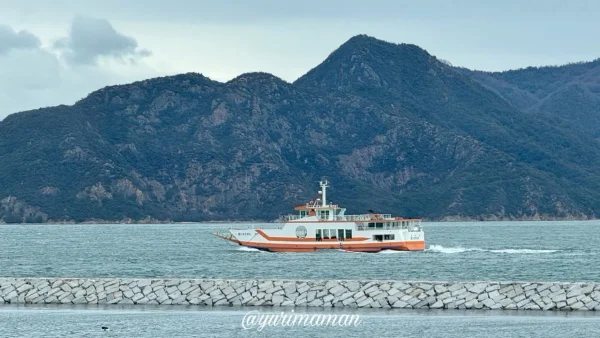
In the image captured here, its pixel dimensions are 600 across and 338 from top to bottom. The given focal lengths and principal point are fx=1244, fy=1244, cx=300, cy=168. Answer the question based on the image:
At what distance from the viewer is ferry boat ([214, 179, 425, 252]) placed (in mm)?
128625

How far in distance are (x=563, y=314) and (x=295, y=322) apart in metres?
11.5

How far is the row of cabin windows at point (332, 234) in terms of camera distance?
128837 millimetres

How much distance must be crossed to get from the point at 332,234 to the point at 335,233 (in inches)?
13.8

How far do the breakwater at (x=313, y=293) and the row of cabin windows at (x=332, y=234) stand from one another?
69.7m

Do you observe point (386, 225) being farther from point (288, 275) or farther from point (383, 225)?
point (288, 275)

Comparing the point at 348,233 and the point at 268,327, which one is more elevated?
the point at 348,233

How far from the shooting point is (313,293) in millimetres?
56312

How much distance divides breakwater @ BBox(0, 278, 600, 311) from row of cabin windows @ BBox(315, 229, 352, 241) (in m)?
69.7

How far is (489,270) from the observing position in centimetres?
10262

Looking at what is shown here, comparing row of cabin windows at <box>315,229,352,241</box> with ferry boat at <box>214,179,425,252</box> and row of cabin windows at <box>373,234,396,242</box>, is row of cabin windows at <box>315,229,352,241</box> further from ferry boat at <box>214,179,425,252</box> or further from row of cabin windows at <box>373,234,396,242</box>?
row of cabin windows at <box>373,234,396,242</box>

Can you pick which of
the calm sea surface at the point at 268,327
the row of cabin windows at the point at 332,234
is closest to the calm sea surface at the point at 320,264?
the row of cabin windows at the point at 332,234

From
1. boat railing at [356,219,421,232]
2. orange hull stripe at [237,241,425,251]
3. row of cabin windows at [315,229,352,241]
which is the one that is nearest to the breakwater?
orange hull stripe at [237,241,425,251]

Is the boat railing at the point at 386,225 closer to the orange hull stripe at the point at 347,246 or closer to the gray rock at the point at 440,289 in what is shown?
the orange hull stripe at the point at 347,246

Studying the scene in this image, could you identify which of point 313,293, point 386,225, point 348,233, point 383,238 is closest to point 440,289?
point 313,293
